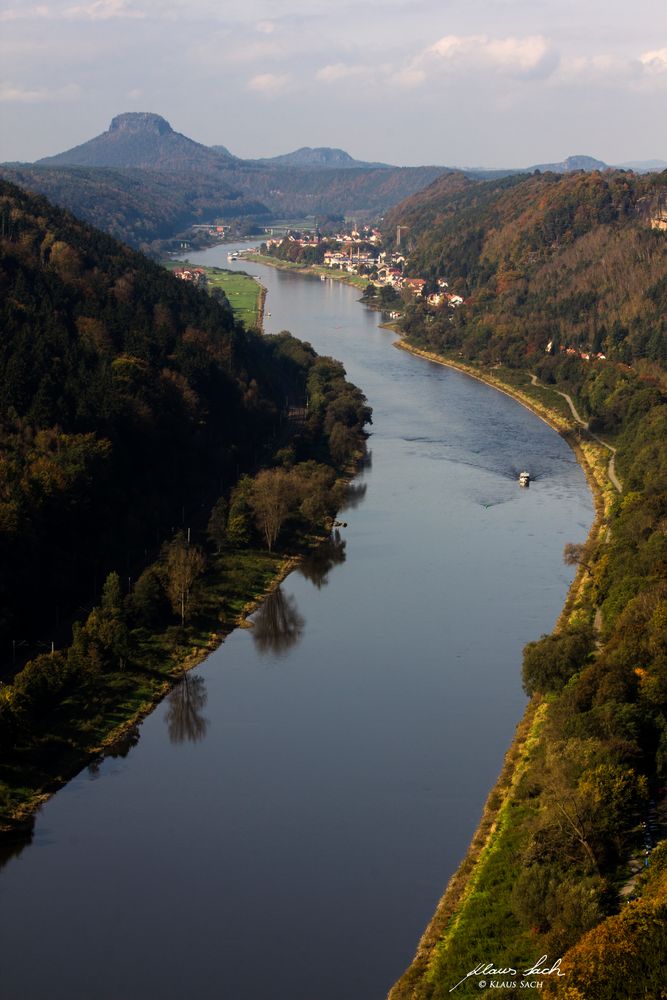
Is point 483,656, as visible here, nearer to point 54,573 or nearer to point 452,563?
point 452,563

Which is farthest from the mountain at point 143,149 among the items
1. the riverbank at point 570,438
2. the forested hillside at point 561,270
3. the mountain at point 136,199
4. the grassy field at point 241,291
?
the riverbank at point 570,438

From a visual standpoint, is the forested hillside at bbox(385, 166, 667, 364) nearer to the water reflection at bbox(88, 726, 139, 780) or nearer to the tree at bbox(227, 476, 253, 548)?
the tree at bbox(227, 476, 253, 548)

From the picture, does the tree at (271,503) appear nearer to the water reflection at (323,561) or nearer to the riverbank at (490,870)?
the water reflection at (323,561)

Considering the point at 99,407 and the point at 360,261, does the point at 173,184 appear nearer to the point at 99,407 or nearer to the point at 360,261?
the point at 360,261

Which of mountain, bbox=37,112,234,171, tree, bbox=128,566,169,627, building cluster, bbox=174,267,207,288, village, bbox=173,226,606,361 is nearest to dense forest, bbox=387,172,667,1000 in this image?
tree, bbox=128,566,169,627

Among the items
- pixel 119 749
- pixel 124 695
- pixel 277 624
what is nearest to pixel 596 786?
pixel 119 749

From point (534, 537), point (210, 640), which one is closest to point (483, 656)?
point (210, 640)
